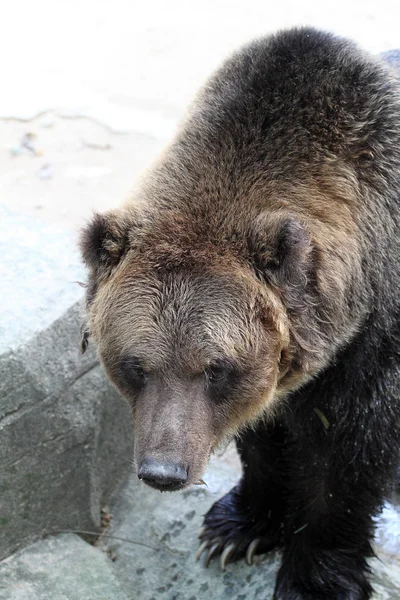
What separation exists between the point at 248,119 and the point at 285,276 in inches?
30.9

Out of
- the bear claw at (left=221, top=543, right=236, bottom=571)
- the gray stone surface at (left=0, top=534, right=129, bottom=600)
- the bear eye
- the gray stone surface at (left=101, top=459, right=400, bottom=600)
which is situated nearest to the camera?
the bear eye

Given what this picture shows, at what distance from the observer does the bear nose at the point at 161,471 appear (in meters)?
3.22

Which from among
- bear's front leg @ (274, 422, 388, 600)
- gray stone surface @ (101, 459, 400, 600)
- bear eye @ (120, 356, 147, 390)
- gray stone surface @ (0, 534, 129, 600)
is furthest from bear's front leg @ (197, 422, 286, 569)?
bear eye @ (120, 356, 147, 390)

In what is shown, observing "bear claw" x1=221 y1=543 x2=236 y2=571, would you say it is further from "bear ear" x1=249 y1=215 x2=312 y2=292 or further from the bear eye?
"bear ear" x1=249 y1=215 x2=312 y2=292

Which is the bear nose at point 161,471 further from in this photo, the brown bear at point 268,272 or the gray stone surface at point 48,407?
the gray stone surface at point 48,407

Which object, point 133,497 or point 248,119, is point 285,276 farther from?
point 133,497

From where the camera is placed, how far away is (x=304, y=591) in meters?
4.65

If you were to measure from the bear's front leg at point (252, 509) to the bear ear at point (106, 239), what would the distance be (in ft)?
5.64

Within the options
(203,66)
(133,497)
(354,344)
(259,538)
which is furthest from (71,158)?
(354,344)

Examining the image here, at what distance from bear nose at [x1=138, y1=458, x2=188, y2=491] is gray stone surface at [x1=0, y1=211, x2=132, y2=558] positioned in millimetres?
1409

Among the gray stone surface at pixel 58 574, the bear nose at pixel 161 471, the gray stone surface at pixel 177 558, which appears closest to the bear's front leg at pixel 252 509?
the gray stone surface at pixel 177 558

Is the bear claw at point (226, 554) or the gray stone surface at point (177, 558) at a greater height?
the bear claw at point (226, 554)

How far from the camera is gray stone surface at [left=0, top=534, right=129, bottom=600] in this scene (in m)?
4.42

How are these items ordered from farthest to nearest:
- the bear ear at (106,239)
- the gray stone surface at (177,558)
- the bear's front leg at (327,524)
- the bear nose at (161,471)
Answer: the gray stone surface at (177,558)
the bear's front leg at (327,524)
the bear ear at (106,239)
the bear nose at (161,471)
